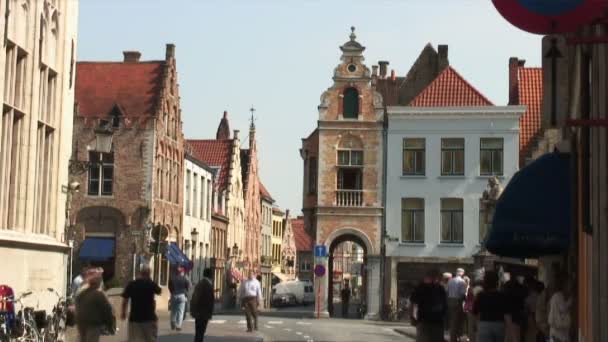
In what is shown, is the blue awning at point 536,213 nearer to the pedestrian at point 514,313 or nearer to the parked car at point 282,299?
the pedestrian at point 514,313

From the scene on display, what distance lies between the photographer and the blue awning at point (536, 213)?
12.6 meters

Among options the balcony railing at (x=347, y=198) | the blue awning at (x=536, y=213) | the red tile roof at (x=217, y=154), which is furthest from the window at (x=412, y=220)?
the blue awning at (x=536, y=213)

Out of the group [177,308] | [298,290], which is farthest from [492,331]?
[298,290]

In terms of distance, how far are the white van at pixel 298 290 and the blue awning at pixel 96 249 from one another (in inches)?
1037

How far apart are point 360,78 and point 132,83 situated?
1071 centimetres

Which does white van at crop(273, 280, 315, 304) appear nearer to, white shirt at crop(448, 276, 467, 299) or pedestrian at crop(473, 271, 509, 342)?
white shirt at crop(448, 276, 467, 299)

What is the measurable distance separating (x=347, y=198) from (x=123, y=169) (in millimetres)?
10400

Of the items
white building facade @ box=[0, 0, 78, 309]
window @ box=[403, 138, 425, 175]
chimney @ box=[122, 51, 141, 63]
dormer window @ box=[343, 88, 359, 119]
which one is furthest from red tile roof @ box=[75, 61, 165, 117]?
white building facade @ box=[0, 0, 78, 309]

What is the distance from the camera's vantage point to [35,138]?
19609 millimetres

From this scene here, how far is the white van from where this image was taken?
70.2 m

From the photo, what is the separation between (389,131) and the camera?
46.8 metres

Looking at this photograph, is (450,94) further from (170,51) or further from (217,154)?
(217,154)

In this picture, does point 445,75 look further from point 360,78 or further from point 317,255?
point 317,255

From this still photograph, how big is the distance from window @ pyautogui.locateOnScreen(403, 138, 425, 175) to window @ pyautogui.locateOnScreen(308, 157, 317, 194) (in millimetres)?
4900
